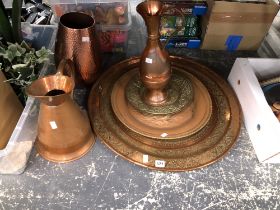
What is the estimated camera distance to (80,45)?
70cm

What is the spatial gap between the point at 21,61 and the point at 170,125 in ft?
1.39

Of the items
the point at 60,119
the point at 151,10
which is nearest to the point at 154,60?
the point at 151,10

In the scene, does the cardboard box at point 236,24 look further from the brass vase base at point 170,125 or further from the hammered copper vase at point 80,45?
the hammered copper vase at point 80,45

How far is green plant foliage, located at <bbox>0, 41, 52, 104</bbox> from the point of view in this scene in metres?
0.67

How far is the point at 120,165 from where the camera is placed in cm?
66

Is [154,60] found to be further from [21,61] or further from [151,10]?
[21,61]

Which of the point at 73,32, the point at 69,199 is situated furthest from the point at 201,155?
the point at 73,32

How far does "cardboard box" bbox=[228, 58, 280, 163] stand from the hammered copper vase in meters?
0.41

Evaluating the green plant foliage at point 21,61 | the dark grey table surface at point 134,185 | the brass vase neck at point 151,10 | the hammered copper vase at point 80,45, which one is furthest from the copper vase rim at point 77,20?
the dark grey table surface at point 134,185

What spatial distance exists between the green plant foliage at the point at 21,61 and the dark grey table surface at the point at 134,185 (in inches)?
8.3

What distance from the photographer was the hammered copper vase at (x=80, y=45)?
27.1 inches

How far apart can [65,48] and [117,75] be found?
7.2 inches

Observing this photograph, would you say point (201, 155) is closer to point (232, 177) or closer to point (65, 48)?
point (232, 177)

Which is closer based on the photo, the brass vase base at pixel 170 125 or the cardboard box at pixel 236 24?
the brass vase base at pixel 170 125
